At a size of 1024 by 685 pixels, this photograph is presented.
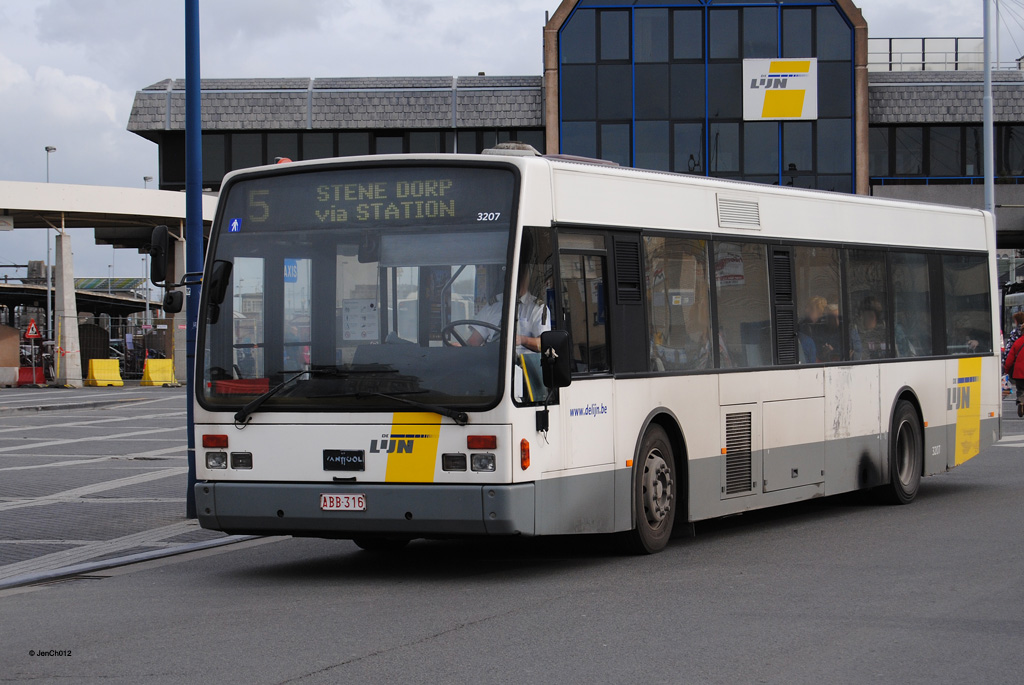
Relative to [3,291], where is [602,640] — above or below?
below

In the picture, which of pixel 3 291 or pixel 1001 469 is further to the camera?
pixel 3 291

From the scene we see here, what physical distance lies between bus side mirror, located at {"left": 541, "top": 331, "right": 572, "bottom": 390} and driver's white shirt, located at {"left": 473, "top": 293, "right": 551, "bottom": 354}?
0.14 metres

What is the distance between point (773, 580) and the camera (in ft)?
28.8

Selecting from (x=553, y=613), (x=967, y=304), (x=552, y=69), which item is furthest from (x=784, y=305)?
(x=552, y=69)

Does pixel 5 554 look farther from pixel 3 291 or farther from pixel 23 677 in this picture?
pixel 3 291

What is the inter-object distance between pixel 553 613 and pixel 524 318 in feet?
6.67

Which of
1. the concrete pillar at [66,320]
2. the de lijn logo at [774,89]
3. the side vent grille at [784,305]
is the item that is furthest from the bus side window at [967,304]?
the concrete pillar at [66,320]

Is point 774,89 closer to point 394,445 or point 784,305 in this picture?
point 784,305

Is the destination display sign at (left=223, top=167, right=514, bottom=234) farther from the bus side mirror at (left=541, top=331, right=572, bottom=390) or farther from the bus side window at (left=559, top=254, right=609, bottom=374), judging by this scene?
the bus side mirror at (left=541, top=331, right=572, bottom=390)

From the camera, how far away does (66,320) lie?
44938mm

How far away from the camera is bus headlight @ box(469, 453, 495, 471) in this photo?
8.61 meters

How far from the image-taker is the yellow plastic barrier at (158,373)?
47.4m

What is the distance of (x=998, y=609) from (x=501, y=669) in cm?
310

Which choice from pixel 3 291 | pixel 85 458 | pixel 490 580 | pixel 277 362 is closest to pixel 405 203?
pixel 277 362
